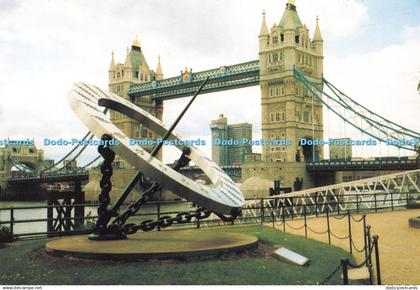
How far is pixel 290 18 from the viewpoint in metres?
59.0

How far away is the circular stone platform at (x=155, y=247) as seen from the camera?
7.79 metres

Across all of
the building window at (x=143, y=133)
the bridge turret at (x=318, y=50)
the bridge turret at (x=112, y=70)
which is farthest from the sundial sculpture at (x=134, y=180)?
the bridge turret at (x=112, y=70)

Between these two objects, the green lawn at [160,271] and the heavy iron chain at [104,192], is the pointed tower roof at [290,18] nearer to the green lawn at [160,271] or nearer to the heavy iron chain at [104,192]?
the heavy iron chain at [104,192]

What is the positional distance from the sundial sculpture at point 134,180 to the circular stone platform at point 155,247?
39 centimetres

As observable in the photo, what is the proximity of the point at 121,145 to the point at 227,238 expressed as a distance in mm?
3026

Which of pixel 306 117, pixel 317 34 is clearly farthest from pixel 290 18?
pixel 306 117

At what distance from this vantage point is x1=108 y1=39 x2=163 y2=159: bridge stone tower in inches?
3049

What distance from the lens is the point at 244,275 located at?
24.3 ft

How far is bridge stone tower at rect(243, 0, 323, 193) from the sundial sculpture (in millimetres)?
45851

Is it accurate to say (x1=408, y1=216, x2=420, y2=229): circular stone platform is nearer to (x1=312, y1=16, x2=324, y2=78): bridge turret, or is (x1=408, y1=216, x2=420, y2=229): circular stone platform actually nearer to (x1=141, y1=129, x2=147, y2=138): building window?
(x1=312, y1=16, x2=324, y2=78): bridge turret

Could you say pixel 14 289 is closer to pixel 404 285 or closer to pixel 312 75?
pixel 404 285

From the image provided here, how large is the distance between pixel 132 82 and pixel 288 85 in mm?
29446

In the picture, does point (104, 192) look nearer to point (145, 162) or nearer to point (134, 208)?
point (134, 208)

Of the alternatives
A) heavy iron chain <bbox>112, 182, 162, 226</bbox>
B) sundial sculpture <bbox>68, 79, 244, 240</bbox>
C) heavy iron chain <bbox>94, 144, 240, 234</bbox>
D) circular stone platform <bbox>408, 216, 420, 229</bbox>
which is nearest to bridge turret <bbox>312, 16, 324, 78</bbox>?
circular stone platform <bbox>408, 216, 420, 229</bbox>
